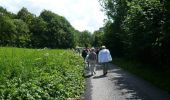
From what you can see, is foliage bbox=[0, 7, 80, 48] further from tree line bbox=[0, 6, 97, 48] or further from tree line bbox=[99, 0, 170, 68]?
tree line bbox=[99, 0, 170, 68]

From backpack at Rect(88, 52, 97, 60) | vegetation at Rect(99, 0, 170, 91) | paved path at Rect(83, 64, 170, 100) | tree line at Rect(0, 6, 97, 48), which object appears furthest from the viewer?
tree line at Rect(0, 6, 97, 48)

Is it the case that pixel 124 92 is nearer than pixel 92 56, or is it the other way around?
pixel 124 92

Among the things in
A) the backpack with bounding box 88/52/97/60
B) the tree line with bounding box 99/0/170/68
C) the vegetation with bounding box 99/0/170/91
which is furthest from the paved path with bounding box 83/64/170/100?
the backpack with bounding box 88/52/97/60

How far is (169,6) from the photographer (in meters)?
21.3

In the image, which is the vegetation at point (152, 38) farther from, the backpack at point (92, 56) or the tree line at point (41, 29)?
the tree line at point (41, 29)

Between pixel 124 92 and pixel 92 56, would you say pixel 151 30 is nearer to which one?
pixel 92 56

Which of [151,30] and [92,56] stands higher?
[151,30]

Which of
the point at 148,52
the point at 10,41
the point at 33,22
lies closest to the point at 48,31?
the point at 33,22

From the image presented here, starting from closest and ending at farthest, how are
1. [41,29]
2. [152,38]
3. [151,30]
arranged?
[151,30]
[152,38]
[41,29]

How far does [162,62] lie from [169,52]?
10.8ft

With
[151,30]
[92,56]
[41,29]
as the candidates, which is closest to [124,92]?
[151,30]

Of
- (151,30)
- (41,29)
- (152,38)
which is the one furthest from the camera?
(41,29)

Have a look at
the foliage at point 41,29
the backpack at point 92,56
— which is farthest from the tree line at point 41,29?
the backpack at point 92,56

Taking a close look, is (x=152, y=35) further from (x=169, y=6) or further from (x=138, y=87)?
(x=138, y=87)
